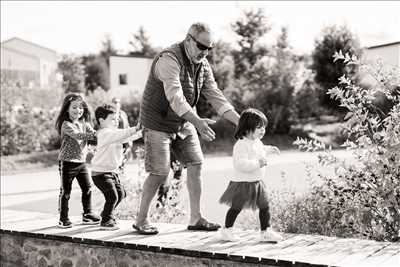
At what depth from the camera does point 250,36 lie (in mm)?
34125

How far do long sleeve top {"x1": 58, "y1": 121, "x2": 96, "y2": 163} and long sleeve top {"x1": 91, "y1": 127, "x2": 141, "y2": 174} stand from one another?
0.60 feet

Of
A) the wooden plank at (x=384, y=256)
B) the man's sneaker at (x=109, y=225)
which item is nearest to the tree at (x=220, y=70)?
the man's sneaker at (x=109, y=225)

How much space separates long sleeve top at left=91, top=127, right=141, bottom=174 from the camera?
6137mm

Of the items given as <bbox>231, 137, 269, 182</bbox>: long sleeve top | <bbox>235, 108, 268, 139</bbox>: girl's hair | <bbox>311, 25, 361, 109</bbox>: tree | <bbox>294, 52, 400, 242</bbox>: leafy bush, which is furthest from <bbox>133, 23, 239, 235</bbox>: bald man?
<bbox>311, 25, 361, 109</bbox>: tree

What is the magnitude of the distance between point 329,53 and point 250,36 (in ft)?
25.4

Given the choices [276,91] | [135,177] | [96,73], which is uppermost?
[96,73]

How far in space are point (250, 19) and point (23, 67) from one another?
107 ft

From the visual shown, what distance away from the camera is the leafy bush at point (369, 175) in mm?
5641

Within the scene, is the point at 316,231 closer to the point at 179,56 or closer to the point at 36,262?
the point at 179,56

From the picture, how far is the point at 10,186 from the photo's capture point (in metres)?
15.4

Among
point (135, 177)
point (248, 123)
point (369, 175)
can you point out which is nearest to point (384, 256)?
point (369, 175)

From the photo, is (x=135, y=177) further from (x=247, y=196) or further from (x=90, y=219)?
(x=247, y=196)

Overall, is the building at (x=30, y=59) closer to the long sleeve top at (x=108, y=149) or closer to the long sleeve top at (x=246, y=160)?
the long sleeve top at (x=108, y=149)

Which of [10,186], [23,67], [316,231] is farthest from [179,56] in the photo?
[23,67]
